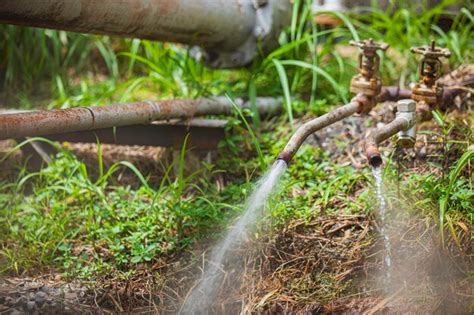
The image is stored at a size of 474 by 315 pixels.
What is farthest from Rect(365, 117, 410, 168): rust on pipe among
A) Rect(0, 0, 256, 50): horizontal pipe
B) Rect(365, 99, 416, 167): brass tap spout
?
Rect(0, 0, 256, 50): horizontal pipe

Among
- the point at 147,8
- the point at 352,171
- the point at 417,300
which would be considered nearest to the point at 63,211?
the point at 147,8

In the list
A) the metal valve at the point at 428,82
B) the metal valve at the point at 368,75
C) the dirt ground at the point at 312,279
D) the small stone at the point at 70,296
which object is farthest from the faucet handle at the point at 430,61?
the small stone at the point at 70,296

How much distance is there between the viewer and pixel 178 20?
269cm

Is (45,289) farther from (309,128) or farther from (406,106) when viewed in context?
(406,106)

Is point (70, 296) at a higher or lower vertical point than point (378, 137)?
lower

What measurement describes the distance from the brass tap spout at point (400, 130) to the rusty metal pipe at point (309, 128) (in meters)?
0.21

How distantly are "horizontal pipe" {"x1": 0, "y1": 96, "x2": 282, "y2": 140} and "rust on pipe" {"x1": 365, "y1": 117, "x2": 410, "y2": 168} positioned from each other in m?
0.95

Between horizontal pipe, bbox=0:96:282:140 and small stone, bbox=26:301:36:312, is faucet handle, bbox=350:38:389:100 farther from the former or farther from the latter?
small stone, bbox=26:301:36:312

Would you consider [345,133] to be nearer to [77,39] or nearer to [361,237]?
[361,237]

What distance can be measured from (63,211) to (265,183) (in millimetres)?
965

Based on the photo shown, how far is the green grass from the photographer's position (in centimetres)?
234

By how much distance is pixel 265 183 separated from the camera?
2.15 metres

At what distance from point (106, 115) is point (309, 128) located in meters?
0.77

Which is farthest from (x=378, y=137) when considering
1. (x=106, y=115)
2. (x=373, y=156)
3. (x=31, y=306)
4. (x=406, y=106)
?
(x=31, y=306)
